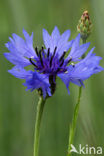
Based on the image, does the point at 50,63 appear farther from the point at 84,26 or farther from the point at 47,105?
the point at 47,105

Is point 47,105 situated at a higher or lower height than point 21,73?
higher

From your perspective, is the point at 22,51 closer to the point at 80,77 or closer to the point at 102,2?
the point at 80,77

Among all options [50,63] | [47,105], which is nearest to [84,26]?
[50,63]

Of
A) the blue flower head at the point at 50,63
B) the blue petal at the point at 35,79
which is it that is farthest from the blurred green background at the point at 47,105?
the blue petal at the point at 35,79

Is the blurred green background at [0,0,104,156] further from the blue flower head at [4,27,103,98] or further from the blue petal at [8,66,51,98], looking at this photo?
the blue petal at [8,66,51,98]

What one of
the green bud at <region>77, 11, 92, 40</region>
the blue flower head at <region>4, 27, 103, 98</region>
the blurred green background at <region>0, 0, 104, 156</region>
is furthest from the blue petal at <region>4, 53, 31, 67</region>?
the blurred green background at <region>0, 0, 104, 156</region>

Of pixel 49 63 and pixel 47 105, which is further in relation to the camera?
pixel 47 105

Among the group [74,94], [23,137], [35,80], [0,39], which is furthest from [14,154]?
[35,80]
